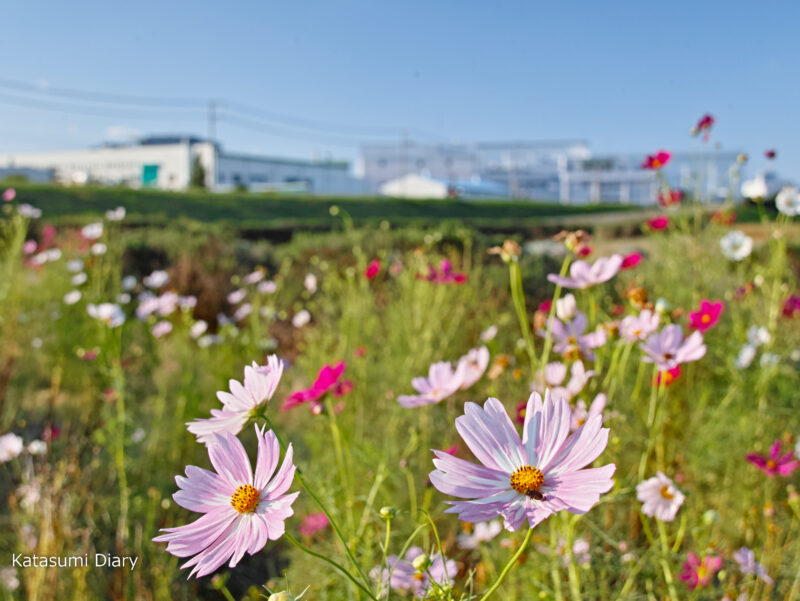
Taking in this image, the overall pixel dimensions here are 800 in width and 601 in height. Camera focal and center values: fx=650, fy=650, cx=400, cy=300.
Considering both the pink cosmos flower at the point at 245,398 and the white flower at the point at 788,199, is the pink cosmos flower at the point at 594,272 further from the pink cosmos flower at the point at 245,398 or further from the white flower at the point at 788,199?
the white flower at the point at 788,199

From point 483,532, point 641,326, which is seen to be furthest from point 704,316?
point 483,532

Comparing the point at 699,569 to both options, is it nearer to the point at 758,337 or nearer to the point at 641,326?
the point at 641,326

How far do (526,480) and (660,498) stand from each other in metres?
0.67

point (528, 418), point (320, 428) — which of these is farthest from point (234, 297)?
point (528, 418)

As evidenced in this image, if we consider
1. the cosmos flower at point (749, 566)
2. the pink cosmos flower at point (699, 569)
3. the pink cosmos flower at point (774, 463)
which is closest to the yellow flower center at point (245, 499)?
the pink cosmos flower at point (699, 569)

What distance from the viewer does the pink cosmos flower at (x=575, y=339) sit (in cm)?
117

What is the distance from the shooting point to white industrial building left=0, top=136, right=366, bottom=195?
120 ft

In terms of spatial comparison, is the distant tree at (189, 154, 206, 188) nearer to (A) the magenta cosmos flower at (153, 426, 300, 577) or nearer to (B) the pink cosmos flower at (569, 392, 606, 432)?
(B) the pink cosmos flower at (569, 392, 606, 432)

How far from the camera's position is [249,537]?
0.50 meters

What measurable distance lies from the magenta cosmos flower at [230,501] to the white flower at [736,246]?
231 cm

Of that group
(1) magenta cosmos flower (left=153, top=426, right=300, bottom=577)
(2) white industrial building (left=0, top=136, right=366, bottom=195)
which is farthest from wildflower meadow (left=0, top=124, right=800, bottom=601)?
(2) white industrial building (left=0, top=136, right=366, bottom=195)

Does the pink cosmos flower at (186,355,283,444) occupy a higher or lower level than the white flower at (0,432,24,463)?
higher

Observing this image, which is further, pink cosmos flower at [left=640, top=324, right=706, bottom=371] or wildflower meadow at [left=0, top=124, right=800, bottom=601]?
pink cosmos flower at [left=640, top=324, right=706, bottom=371]

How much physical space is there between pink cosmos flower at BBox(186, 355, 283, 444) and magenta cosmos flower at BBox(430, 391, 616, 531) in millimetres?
186
